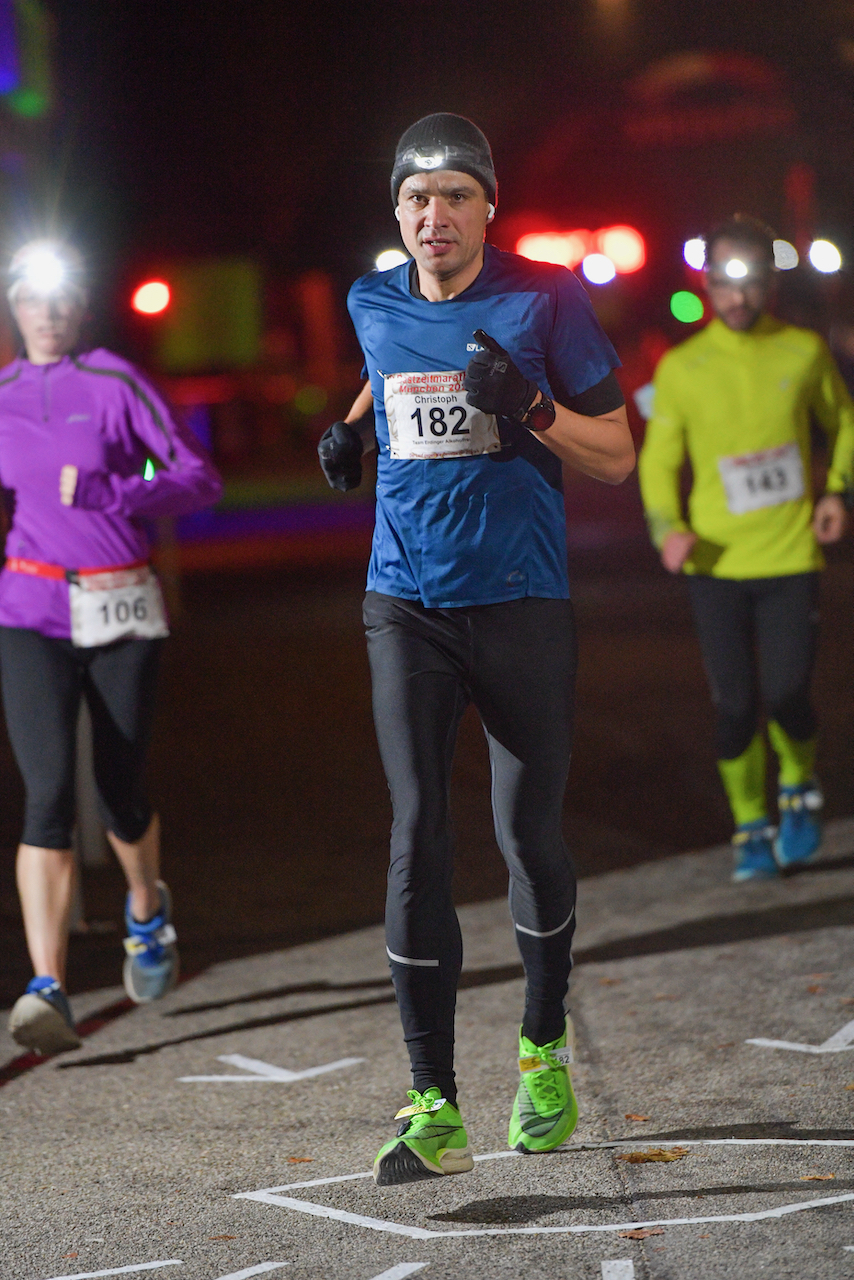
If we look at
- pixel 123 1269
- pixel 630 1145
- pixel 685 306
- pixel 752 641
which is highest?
pixel 685 306

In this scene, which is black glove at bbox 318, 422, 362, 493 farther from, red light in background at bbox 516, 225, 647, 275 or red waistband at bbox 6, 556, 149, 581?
red light in background at bbox 516, 225, 647, 275

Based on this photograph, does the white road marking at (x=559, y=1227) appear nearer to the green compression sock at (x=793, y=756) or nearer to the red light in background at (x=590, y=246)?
the green compression sock at (x=793, y=756)

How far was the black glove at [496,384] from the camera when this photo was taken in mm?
3713

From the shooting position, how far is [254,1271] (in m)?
3.42

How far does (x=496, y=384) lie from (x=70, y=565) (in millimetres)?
2179

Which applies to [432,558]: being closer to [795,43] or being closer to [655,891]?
[655,891]

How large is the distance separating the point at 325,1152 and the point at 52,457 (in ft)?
7.76

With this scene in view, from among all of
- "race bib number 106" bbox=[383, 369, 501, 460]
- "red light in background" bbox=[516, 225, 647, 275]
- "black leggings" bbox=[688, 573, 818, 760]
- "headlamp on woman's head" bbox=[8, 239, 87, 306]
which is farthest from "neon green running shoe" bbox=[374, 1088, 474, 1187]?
"red light in background" bbox=[516, 225, 647, 275]

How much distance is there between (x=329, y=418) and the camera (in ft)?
153

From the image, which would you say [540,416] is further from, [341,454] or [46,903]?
[46,903]

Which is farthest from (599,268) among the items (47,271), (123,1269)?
(123,1269)

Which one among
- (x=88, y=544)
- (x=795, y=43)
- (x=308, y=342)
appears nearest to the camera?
(x=88, y=544)

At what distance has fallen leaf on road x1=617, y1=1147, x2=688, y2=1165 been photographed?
13.0 feet

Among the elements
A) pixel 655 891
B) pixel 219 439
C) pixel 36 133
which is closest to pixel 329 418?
pixel 219 439
